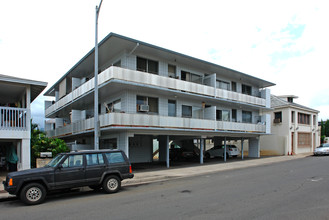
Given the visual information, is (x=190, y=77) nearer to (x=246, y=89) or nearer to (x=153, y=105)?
(x=153, y=105)

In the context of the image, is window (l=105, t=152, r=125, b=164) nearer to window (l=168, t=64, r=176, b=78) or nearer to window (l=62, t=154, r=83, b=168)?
window (l=62, t=154, r=83, b=168)

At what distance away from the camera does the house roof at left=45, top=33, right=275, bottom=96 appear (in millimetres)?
17953

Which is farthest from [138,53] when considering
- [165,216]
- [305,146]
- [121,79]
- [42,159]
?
[305,146]

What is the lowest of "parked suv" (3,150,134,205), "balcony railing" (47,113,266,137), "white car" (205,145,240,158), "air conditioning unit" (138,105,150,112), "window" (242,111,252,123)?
"white car" (205,145,240,158)

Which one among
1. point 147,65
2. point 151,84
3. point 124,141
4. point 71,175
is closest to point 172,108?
point 151,84

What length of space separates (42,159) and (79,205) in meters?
7.70

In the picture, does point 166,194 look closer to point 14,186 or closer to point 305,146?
point 14,186

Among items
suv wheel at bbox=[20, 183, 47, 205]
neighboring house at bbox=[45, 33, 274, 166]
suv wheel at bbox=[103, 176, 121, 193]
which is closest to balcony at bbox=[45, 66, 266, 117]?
neighboring house at bbox=[45, 33, 274, 166]

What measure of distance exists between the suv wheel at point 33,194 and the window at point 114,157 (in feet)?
8.05

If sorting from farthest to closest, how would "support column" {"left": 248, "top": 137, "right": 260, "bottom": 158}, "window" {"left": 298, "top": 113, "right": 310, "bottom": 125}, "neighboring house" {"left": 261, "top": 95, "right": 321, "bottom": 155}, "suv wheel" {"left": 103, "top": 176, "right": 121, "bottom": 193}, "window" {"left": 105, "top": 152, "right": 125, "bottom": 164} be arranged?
1. "window" {"left": 298, "top": 113, "right": 310, "bottom": 125}
2. "neighboring house" {"left": 261, "top": 95, "right": 321, "bottom": 155}
3. "support column" {"left": 248, "top": 137, "right": 260, "bottom": 158}
4. "window" {"left": 105, "top": 152, "right": 125, "bottom": 164}
5. "suv wheel" {"left": 103, "top": 176, "right": 121, "bottom": 193}

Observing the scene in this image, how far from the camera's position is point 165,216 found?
6543mm

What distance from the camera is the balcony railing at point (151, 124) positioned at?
1716 centimetres

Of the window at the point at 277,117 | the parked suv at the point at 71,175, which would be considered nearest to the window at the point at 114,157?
the parked suv at the point at 71,175

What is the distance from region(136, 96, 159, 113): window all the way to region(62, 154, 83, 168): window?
10128 mm
